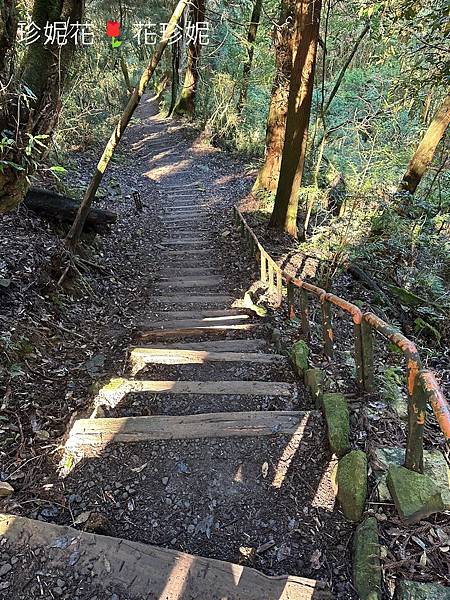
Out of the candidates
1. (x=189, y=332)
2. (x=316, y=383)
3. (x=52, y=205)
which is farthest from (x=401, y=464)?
(x=52, y=205)

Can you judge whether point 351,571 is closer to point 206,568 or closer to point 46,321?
point 206,568

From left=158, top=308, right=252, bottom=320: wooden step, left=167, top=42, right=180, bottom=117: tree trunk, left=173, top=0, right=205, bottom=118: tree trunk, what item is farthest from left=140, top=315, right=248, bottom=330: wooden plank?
left=167, top=42, right=180, bottom=117: tree trunk

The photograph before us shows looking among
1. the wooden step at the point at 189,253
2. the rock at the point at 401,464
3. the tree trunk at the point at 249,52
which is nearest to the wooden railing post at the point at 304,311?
the rock at the point at 401,464

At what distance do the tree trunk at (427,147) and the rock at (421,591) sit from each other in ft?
37.6

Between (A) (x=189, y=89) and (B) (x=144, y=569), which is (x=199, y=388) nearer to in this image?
(B) (x=144, y=569)

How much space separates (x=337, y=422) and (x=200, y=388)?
1.39 metres

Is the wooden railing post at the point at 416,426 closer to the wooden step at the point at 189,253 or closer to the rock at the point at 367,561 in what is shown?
the rock at the point at 367,561

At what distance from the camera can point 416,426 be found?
8.39ft

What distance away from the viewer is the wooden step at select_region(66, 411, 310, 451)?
3.29 meters

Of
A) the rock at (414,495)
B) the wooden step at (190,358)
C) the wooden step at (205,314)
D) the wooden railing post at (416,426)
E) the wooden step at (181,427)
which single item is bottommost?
the wooden step at (205,314)

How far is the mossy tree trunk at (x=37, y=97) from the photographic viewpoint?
3.98m

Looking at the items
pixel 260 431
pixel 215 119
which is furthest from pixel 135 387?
pixel 215 119

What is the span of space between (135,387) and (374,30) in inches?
353

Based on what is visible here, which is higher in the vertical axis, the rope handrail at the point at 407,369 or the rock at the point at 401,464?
the rope handrail at the point at 407,369
